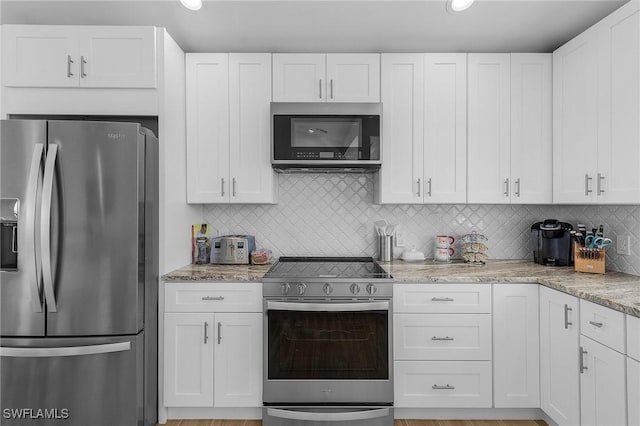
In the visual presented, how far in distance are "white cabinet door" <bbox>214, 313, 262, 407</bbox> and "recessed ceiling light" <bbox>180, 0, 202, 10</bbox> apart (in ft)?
5.67

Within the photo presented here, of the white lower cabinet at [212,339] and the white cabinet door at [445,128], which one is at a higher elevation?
the white cabinet door at [445,128]

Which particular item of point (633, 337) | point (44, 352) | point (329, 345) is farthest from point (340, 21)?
point (44, 352)

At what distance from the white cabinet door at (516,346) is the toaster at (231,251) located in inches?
64.7

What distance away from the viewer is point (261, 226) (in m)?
3.07

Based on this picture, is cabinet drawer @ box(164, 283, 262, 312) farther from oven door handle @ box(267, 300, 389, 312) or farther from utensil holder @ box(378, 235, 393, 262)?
utensil holder @ box(378, 235, 393, 262)

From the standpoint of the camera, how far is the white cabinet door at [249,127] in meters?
2.71

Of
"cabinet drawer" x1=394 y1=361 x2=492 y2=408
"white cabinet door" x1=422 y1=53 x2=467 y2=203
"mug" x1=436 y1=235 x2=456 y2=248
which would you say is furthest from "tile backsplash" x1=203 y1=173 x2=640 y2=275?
"cabinet drawer" x1=394 y1=361 x2=492 y2=408

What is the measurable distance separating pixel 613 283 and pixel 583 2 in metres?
1.52

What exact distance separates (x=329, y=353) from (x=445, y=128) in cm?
167

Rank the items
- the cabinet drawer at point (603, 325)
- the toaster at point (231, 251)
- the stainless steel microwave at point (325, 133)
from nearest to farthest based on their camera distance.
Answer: the cabinet drawer at point (603, 325), the stainless steel microwave at point (325, 133), the toaster at point (231, 251)

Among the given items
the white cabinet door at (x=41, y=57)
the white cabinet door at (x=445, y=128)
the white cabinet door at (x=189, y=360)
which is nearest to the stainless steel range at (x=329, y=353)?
the white cabinet door at (x=189, y=360)

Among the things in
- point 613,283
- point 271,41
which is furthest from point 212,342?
point 613,283

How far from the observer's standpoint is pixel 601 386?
1.79 metres

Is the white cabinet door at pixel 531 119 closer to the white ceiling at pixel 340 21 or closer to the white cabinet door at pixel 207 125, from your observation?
the white ceiling at pixel 340 21
